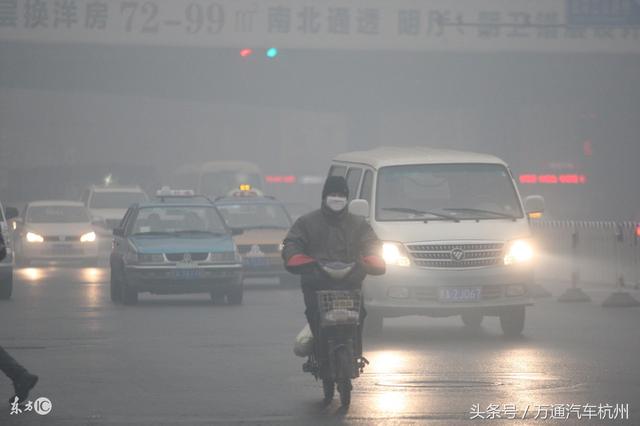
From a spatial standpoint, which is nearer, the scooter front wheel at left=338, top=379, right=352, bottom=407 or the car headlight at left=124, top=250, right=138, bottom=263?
the scooter front wheel at left=338, top=379, right=352, bottom=407

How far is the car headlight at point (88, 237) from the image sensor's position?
35594 mm

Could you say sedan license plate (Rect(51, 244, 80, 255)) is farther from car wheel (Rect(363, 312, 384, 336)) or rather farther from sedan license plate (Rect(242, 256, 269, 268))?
car wheel (Rect(363, 312, 384, 336))

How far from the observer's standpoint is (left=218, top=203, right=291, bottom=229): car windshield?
2842 cm

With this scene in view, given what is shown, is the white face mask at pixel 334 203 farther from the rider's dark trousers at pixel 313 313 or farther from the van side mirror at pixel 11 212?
the van side mirror at pixel 11 212

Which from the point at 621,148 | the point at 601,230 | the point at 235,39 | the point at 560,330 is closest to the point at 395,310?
the point at 560,330

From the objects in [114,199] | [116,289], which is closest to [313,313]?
[116,289]

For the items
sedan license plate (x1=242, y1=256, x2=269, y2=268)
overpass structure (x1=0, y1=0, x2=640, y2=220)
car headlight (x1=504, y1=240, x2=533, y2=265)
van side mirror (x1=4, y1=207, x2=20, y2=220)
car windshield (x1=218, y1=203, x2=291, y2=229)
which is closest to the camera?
car headlight (x1=504, y1=240, x2=533, y2=265)

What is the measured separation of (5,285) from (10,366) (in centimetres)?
1284

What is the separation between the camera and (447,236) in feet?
57.3

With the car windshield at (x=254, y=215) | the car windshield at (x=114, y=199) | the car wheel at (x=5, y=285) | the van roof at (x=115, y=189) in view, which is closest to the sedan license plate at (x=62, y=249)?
the car windshield at (x=114, y=199)

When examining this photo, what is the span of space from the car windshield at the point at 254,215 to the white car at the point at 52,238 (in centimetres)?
711

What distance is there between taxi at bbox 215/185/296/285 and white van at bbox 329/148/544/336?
787 cm

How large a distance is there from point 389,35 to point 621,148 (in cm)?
1717
